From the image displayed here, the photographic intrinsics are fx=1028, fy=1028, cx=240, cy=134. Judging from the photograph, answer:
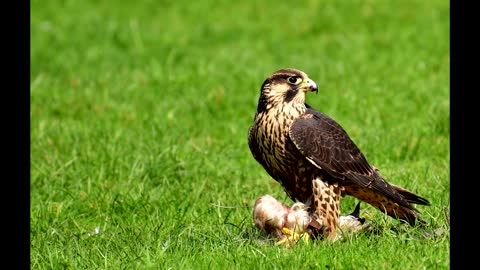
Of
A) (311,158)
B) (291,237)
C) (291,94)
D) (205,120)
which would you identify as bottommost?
(205,120)

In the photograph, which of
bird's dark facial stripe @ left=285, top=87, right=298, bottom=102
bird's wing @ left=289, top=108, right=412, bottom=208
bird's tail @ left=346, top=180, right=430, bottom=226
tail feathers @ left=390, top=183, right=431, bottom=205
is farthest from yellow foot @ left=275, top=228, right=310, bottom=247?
bird's dark facial stripe @ left=285, top=87, right=298, bottom=102

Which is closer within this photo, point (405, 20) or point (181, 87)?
point (181, 87)

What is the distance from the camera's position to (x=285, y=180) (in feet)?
19.4

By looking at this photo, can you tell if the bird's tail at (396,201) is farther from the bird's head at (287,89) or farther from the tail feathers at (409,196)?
the bird's head at (287,89)

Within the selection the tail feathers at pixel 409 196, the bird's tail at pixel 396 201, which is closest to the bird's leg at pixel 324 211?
the bird's tail at pixel 396 201

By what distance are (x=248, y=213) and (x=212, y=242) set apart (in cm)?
74

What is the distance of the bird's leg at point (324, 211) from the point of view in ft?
18.6

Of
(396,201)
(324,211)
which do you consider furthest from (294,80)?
(396,201)

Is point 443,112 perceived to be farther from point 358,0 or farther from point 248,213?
point 358,0

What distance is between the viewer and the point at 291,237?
5.60m

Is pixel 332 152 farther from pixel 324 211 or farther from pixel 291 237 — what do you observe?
pixel 291 237

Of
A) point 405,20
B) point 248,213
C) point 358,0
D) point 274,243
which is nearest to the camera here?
point 274,243

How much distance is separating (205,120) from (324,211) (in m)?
3.51
